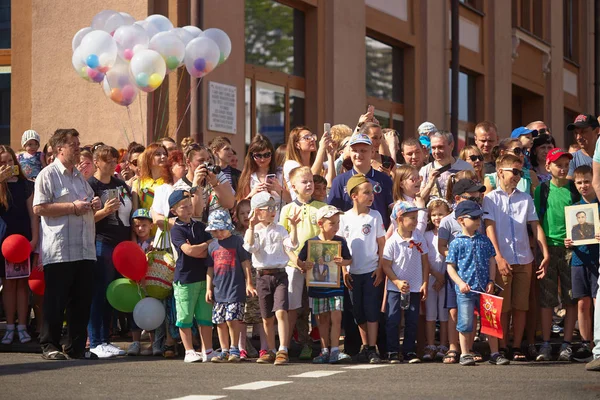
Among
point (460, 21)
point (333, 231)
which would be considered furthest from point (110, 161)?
point (460, 21)

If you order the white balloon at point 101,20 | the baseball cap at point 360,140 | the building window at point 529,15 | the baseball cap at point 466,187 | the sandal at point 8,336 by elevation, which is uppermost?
the building window at point 529,15

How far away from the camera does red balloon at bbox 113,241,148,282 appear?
1135 cm

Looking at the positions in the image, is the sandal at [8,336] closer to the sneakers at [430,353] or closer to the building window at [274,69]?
the sneakers at [430,353]

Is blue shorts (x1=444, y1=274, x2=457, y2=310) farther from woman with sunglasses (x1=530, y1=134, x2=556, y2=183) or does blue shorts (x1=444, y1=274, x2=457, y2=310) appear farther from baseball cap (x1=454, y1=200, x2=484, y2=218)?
woman with sunglasses (x1=530, y1=134, x2=556, y2=183)

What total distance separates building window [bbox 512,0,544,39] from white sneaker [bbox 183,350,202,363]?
68.0 feet

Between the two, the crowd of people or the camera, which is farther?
the camera

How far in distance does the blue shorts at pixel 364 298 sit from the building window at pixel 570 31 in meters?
A: 24.8

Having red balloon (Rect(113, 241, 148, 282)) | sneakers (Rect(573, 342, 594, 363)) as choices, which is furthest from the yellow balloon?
sneakers (Rect(573, 342, 594, 363))

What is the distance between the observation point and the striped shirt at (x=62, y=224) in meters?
11.0

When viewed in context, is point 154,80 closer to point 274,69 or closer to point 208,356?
point 208,356

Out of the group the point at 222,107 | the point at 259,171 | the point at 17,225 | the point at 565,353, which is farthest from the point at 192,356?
the point at 222,107

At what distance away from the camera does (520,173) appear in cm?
1123

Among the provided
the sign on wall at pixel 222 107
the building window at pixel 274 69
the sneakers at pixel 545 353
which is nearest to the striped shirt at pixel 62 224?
the sneakers at pixel 545 353

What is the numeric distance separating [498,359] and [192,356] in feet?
8.69
